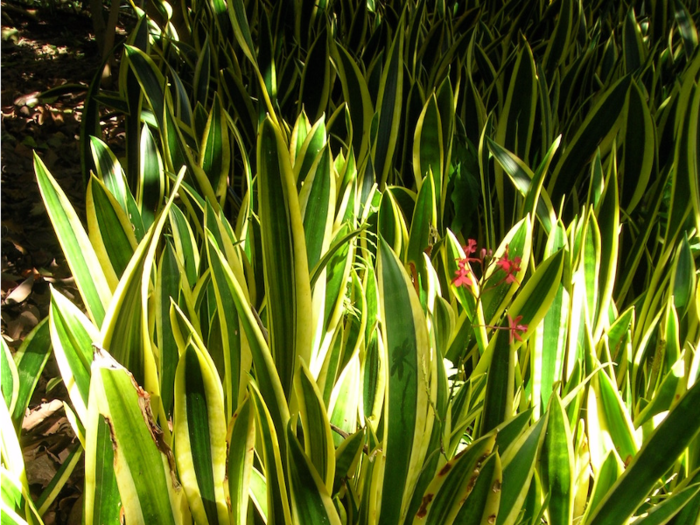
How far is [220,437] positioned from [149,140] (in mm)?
586

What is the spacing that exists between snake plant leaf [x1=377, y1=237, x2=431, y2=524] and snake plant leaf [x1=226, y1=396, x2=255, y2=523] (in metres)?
0.12

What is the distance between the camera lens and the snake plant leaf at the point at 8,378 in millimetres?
669

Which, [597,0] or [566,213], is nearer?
[566,213]

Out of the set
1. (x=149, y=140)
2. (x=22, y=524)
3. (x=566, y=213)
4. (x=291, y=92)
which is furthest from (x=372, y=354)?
(x=291, y=92)

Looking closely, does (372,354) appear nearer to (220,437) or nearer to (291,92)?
(220,437)

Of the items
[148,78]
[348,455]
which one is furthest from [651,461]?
[148,78]

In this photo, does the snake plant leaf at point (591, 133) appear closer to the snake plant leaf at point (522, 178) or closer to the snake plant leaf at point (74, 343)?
the snake plant leaf at point (522, 178)

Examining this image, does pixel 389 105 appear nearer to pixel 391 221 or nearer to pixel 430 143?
pixel 430 143

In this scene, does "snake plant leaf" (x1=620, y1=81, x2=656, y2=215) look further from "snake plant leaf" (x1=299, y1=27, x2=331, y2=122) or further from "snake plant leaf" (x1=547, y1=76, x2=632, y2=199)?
"snake plant leaf" (x1=299, y1=27, x2=331, y2=122)

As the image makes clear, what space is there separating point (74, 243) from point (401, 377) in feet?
1.21

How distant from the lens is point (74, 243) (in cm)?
65

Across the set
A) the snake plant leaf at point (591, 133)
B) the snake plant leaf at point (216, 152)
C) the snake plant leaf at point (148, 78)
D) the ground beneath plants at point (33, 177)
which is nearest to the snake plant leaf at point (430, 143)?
the snake plant leaf at point (591, 133)

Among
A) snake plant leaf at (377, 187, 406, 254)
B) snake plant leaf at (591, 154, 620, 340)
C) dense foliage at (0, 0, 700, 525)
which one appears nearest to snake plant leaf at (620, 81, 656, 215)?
dense foliage at (0, 0, 700, 525)

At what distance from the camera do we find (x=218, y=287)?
1.99 ft
